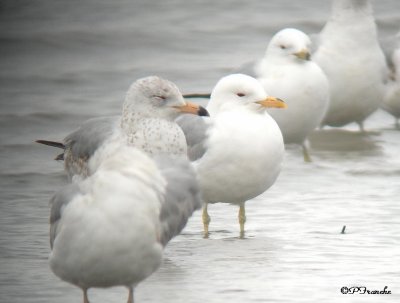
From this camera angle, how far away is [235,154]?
22.7 ft

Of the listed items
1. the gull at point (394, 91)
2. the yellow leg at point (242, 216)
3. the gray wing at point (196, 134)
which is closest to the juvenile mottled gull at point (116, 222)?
the gray wing at point (196, 134)

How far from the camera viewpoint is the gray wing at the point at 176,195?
518 cm

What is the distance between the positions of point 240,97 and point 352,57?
306cm

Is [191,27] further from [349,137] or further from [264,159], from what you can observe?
[264,159]

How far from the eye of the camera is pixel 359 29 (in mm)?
10094

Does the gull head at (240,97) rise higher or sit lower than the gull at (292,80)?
higher

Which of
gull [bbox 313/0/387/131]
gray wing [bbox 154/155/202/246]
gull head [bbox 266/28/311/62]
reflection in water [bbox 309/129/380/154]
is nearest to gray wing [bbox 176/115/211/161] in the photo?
gray wing [bbox 154/155/202/246]

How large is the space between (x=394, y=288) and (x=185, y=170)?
3.65 ft

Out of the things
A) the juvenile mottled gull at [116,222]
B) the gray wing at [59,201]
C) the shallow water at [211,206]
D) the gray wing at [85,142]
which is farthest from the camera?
the gray wing at [85,142]

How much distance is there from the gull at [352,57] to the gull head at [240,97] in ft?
9.41

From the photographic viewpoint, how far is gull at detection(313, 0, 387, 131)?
396 inches

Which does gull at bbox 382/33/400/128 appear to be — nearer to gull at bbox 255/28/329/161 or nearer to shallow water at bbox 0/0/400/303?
shallow water at bbox 0/0/400/303
